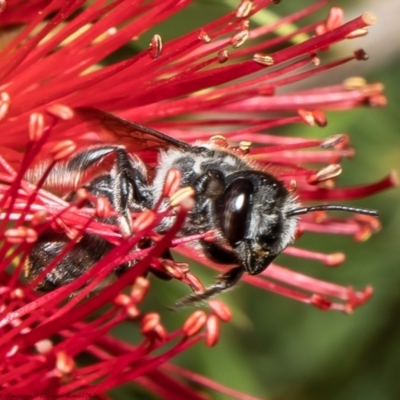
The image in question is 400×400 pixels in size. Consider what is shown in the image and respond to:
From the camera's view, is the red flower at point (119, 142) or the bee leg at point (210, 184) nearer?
the red flower at point (119, 142)

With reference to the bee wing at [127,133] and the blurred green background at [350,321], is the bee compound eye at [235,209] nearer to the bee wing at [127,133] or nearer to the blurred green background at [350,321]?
the bee wing at [127,133]

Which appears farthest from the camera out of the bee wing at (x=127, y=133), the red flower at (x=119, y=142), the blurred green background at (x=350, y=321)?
the blurred green background at (x=350, y=321)

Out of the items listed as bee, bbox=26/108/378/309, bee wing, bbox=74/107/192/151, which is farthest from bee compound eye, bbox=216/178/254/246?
bee wing, bbox=74/107/192/151

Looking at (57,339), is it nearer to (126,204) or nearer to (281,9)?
(126,204)

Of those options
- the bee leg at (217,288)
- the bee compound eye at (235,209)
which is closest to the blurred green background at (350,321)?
the bee leg at (217,288)

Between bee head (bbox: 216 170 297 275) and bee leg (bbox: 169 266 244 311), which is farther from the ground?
bee head (bbox: 216 170 297 275)

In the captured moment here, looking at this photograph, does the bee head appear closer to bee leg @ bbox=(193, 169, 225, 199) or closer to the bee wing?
bee leg @ bbox=(193, 169, 225, 199)

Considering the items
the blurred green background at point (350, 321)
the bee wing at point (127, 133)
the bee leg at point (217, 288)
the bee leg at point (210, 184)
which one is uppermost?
the bee wing at point (127, 133)
